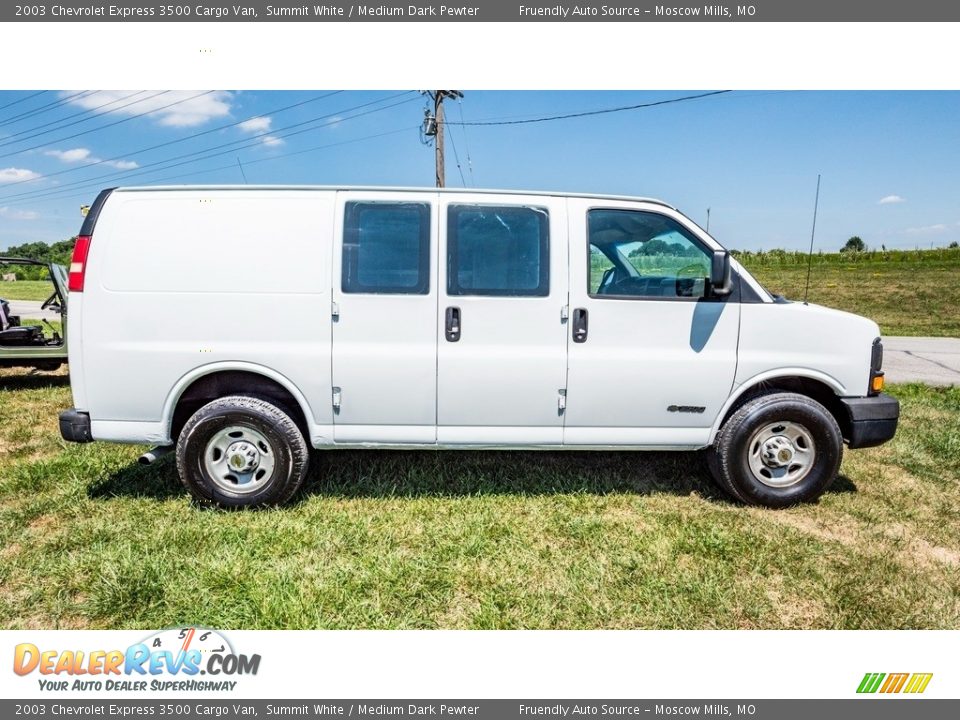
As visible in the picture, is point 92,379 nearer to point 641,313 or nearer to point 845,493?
point 641,313

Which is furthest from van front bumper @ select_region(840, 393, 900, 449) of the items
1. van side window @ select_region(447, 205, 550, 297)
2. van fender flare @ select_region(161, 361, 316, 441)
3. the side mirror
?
van fender flare @ select_region(161, 361, 316, 441)

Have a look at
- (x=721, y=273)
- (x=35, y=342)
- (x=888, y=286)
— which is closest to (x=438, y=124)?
(x=35, y=342)

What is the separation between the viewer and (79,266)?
3.55 m

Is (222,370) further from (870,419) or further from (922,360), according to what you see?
(922,360)

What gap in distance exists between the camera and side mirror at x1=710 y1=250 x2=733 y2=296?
3.53 m

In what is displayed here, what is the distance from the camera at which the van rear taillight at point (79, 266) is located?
3551mm

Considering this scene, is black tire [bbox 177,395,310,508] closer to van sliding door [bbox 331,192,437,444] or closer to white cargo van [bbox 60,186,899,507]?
white cargo van [bbox 60,186,899,507]

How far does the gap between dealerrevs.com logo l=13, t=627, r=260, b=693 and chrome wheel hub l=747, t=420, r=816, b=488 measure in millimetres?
3344

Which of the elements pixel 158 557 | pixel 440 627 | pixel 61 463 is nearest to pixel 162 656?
pixel 158 557

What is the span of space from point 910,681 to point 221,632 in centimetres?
315

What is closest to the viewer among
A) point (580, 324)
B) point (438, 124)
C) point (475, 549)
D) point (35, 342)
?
point (475, 549)

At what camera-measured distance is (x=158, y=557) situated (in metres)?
3.13

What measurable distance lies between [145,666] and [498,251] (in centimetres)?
292

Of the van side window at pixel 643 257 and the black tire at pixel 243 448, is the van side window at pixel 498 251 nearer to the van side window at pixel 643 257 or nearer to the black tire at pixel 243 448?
the van side window at pixel 643 257
